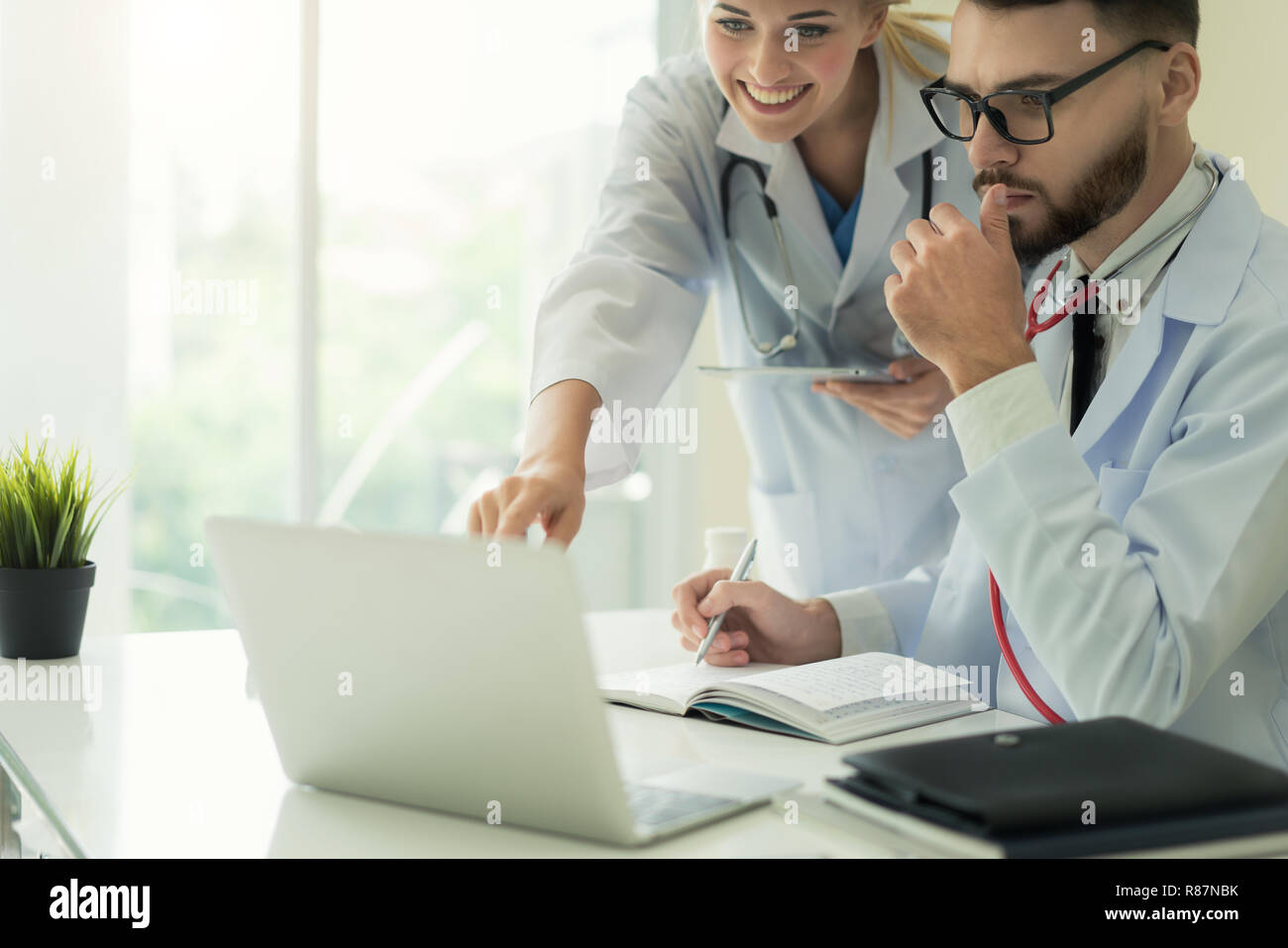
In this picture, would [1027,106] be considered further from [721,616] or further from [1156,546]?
[721,616]

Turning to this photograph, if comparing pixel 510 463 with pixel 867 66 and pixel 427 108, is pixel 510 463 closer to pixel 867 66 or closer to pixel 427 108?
pixel 427 108

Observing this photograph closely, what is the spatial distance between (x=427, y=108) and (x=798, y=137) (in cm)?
175

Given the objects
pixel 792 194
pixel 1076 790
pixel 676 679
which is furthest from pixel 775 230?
pixel 1076 790

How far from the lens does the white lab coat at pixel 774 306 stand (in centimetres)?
164

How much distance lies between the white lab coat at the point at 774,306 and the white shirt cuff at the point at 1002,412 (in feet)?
1.67

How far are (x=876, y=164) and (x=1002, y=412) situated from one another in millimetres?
696

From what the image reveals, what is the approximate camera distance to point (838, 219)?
1.84 m

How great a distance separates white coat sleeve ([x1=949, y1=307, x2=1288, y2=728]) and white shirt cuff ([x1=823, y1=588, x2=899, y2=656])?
1.11ft

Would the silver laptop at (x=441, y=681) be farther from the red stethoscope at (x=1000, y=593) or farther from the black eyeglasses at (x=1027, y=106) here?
the black eyeglasses at (x=1027, y=106)

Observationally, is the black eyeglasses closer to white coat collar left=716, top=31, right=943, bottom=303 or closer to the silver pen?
white coat collar left=716, top=31, right=943, bottom=303

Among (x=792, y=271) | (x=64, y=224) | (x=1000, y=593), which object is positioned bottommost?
(x=1000, y=593)
